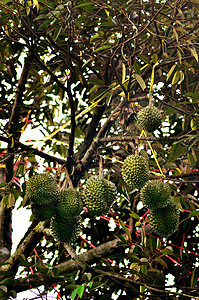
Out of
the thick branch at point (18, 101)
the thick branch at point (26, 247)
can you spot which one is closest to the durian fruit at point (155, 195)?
the thick branch at point (26, 247)

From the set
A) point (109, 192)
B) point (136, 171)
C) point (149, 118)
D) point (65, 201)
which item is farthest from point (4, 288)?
point (149, 118)

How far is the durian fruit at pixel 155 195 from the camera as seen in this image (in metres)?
1.43

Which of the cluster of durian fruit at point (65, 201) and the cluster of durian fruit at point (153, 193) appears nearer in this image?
the cluster of durian fruit at point (65, 201)

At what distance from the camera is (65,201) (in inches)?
49.7

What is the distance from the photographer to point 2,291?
141 cm

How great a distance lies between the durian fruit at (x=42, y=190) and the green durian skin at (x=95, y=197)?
12cm

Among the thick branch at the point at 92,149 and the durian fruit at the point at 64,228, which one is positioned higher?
the thick branch at the point at 92,149

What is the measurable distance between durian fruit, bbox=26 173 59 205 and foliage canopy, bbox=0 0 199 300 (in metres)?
0.08

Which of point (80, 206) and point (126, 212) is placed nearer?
point (80, 206)

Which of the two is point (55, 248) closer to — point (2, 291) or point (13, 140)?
point (2, 291)

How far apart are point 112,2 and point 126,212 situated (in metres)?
1.77

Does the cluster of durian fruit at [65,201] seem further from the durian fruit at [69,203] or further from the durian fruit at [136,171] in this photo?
the durian fruit at [136,171]

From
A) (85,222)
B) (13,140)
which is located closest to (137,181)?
(13,140)

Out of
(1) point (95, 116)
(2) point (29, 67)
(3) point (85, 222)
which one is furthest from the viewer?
(3) point (85, 222)
